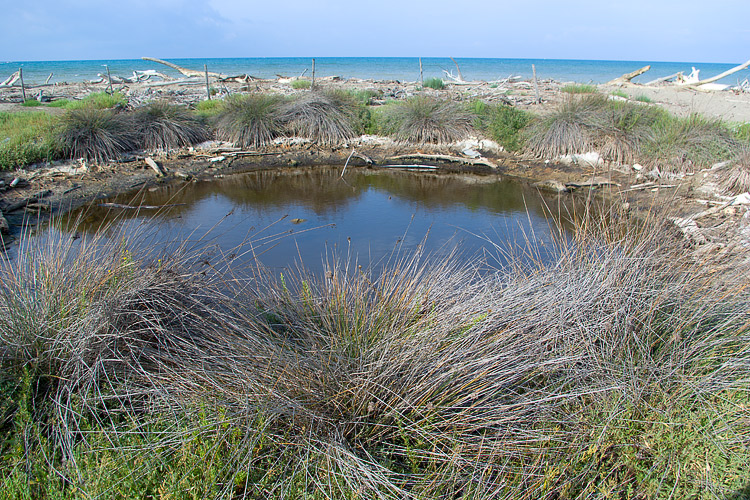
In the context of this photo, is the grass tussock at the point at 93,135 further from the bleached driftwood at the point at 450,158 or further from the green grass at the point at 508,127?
the green grass at the point at 508,127

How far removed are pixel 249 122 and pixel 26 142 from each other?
15.2 ft

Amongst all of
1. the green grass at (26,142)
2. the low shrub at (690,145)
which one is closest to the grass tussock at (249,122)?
the green grass at (26,142)

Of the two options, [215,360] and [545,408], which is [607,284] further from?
[215,360]

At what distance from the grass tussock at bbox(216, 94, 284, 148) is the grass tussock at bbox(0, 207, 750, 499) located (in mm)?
8907

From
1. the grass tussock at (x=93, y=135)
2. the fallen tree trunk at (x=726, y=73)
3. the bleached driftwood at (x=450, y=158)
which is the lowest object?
the bleached driftwood at (x=450, y=158)

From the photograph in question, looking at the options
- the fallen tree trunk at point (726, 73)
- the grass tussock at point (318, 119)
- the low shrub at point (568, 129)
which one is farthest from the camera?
the fallen tree trunk at point (726, 73)

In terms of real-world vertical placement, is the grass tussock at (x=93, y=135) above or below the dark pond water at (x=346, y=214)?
above

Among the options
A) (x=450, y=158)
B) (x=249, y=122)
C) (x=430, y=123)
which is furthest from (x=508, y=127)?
(x=249, y=122)

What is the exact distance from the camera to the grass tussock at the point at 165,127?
1033 centimetres

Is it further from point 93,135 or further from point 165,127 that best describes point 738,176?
point 93,135

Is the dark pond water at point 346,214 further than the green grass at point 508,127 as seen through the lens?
No

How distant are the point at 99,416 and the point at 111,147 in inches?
343

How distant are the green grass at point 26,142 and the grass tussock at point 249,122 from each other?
3625mm

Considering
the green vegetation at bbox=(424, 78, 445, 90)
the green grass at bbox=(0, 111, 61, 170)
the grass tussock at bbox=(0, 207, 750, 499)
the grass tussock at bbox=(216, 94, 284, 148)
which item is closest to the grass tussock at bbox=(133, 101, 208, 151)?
the grass tussock at bbox=(216, 94, 284, 148)
